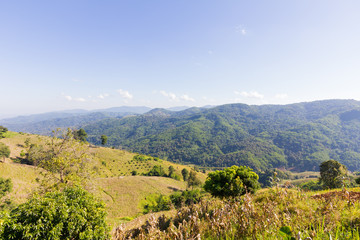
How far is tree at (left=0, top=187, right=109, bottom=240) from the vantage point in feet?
21.1

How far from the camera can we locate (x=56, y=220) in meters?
7.23

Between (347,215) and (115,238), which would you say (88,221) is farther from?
(347,215)

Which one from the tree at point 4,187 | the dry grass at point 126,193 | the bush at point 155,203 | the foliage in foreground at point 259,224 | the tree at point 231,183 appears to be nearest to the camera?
the foliage in foreground at point 259,224

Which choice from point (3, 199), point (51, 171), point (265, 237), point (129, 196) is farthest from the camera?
point (129, 196)

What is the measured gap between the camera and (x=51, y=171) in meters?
18.4

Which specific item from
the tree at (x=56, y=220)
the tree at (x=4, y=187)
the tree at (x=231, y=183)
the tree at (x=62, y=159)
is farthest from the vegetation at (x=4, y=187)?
the tree at (x=231, y=183)

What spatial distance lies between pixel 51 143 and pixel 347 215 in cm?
2611

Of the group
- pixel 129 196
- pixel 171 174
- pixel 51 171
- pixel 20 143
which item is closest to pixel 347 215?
pixel 51 171

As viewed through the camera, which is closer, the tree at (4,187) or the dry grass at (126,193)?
the tree at (4,187)

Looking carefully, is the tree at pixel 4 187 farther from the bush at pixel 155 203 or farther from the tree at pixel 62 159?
the bush at pixel 155 203

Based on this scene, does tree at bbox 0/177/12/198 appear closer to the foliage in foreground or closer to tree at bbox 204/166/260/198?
tree at bbox 204/166/260/198

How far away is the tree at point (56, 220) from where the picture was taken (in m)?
6.45

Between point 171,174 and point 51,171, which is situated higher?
point 51,171

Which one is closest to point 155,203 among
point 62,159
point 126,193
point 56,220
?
point 126,193
